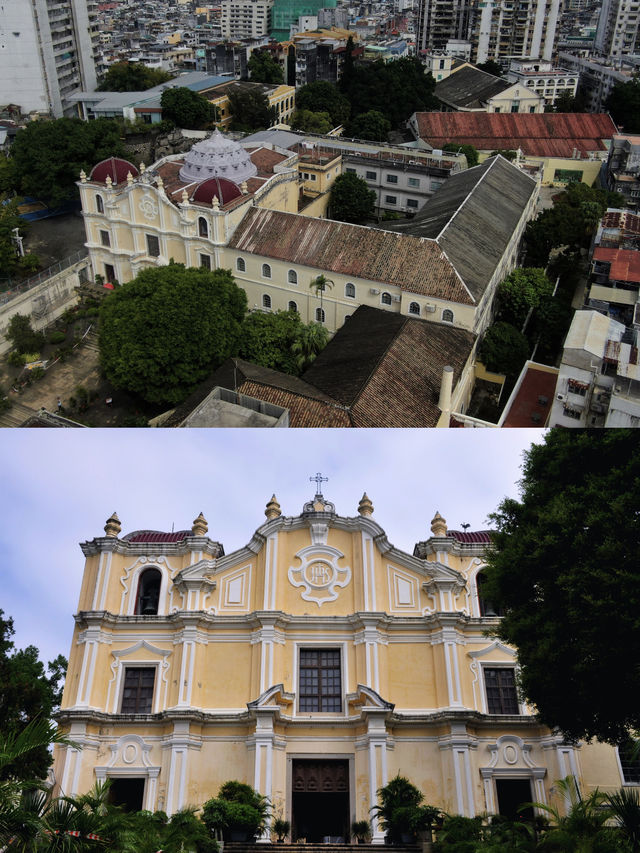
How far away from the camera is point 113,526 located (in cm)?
1680

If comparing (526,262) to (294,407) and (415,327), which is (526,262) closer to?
(415,327)

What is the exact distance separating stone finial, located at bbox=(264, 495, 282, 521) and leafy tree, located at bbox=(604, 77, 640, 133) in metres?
52.4

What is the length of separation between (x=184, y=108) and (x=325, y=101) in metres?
10.0

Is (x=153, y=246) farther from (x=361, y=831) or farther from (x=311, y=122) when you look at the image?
(x=361, y=831)

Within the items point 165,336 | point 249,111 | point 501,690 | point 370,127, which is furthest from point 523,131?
point 501,690

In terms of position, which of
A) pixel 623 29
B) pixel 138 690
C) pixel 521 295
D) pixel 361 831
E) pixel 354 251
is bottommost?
pixel 361 831

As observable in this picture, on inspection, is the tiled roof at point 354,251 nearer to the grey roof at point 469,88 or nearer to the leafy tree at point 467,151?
the leafy tree at point 467,151

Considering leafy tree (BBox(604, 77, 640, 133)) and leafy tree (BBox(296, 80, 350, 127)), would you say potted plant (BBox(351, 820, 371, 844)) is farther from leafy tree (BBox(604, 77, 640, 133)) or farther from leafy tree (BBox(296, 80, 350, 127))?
leafy tree (BBox(604, 77, 640, 133))

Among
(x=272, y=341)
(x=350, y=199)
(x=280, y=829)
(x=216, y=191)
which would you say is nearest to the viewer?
(x=280, y=829)

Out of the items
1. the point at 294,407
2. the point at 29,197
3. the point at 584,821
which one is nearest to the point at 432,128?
the point at 29,197

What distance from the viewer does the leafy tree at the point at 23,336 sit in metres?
29.7

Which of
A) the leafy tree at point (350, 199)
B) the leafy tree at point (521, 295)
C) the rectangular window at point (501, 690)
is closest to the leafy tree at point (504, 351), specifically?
the leafy tree at point (521, 295)

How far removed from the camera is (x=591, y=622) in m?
10.5

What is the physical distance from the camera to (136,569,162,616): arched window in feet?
54.3
